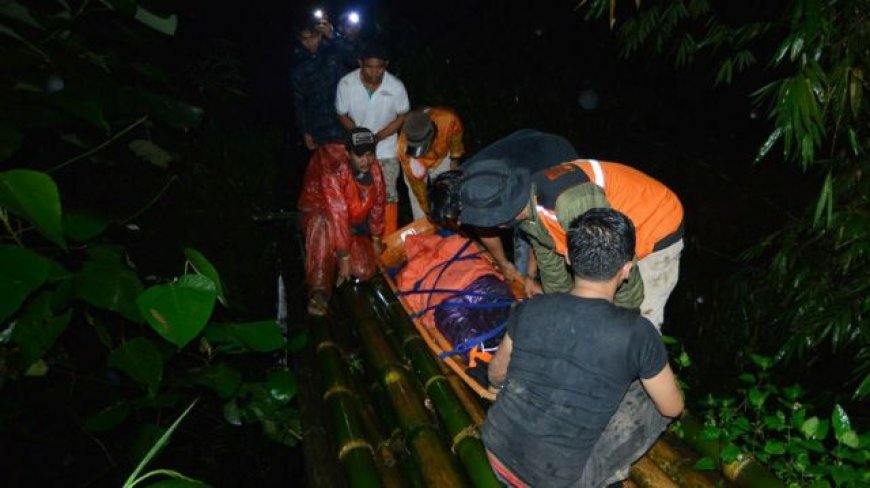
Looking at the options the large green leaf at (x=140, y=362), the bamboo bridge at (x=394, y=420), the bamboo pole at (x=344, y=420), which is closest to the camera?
the large green leaf at (x=140, y=362)

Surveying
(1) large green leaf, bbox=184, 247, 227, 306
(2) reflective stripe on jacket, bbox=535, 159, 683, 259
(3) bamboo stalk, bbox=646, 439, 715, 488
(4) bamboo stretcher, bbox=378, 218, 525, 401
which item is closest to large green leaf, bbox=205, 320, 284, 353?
(1) large green leaf, bbox=184, 247, 227, 306

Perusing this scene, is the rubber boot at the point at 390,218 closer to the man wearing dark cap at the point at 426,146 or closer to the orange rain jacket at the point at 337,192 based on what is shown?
the man wearing dark cap at the point at 426,146

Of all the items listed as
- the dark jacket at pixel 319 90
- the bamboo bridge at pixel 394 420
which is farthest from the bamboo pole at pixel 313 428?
the dark jacket at pixel 319 90

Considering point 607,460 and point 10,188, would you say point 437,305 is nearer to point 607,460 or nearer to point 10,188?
point 607,460

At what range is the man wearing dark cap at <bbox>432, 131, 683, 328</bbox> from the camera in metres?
2.24

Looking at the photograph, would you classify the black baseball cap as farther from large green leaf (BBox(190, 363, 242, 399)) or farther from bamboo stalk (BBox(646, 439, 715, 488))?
bamboo stalk (BBox(646, 439, 715, 488))

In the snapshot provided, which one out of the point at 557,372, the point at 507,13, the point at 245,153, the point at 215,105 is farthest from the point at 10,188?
the point at 507,13

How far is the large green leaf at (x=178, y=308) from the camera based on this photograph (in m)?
1.27

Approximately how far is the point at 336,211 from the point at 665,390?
2.46 m

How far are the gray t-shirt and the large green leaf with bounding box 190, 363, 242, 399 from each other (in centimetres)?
106

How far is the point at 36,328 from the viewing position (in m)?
1.37

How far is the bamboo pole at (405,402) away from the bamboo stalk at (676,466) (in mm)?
758

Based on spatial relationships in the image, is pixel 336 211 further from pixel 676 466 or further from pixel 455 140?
pixel 676 466

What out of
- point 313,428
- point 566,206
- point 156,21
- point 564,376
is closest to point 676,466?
point 564,376
